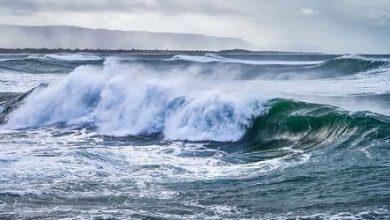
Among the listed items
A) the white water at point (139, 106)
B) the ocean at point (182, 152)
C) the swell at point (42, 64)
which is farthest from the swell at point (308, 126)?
the swell at point (42, 64)

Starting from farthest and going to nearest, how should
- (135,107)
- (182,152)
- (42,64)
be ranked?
(42,64) → (135,107) → (182,152)

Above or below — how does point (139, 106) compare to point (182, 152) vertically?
above

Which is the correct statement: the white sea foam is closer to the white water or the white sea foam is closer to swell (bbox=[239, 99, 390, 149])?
the white water

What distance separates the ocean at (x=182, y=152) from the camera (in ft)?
31.6

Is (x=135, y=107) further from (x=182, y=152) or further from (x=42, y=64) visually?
(x=42, y=64)

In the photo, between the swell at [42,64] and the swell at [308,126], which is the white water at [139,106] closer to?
the swell at [308,126]

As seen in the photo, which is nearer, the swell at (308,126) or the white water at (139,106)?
the swell at (308,126)

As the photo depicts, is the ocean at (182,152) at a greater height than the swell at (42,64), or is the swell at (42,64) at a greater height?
the swell at (42,64)

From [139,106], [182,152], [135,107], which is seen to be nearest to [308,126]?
[182,152]

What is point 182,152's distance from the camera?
1491 cm

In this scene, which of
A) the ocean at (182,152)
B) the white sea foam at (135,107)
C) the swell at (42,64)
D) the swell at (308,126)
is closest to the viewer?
the ocean at (182,152)

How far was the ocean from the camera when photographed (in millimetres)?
9633

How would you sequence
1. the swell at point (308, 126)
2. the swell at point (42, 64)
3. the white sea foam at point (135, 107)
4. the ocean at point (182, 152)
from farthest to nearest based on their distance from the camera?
the swell at point (42, 64) → the white sea foam at point (135, 107) → the swell at point (308, 126) → the ocean at point (182, 152)

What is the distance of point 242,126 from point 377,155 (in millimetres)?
5728
